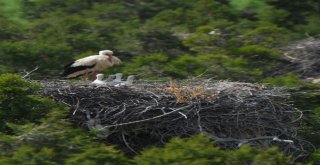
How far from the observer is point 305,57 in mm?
16453

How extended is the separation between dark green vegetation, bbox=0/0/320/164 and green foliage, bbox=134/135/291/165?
11 millimetres

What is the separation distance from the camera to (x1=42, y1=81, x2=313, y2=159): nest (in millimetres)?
13070

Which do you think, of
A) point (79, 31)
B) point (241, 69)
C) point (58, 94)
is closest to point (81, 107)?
point (58, 94)

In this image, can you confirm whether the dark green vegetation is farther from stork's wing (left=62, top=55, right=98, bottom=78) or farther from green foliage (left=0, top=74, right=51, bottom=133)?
stork's wing (left=62, top=55, right=98, bottom=78)

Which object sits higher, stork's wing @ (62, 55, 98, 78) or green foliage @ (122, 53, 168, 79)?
stork's wing @ (62, 55, 98, 78)

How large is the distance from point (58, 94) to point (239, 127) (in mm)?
2253

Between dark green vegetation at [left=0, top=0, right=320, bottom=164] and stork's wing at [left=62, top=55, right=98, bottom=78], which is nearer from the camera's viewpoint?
dark green vegetation at [left=0, top=0, right=320, bottom=164]

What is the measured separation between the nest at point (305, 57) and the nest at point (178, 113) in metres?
2.41

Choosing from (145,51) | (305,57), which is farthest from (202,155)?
(145,51)

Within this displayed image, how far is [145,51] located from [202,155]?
589 centimetres

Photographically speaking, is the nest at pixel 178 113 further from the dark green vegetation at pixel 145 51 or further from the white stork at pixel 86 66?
the white stork at pixel 86 66

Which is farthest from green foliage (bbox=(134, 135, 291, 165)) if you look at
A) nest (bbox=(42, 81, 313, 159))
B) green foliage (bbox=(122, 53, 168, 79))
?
green foliage (bbox=(122, 53, 168, 79))

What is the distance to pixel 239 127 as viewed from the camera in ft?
44.2

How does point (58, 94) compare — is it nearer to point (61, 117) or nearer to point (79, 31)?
point (61, 117)
